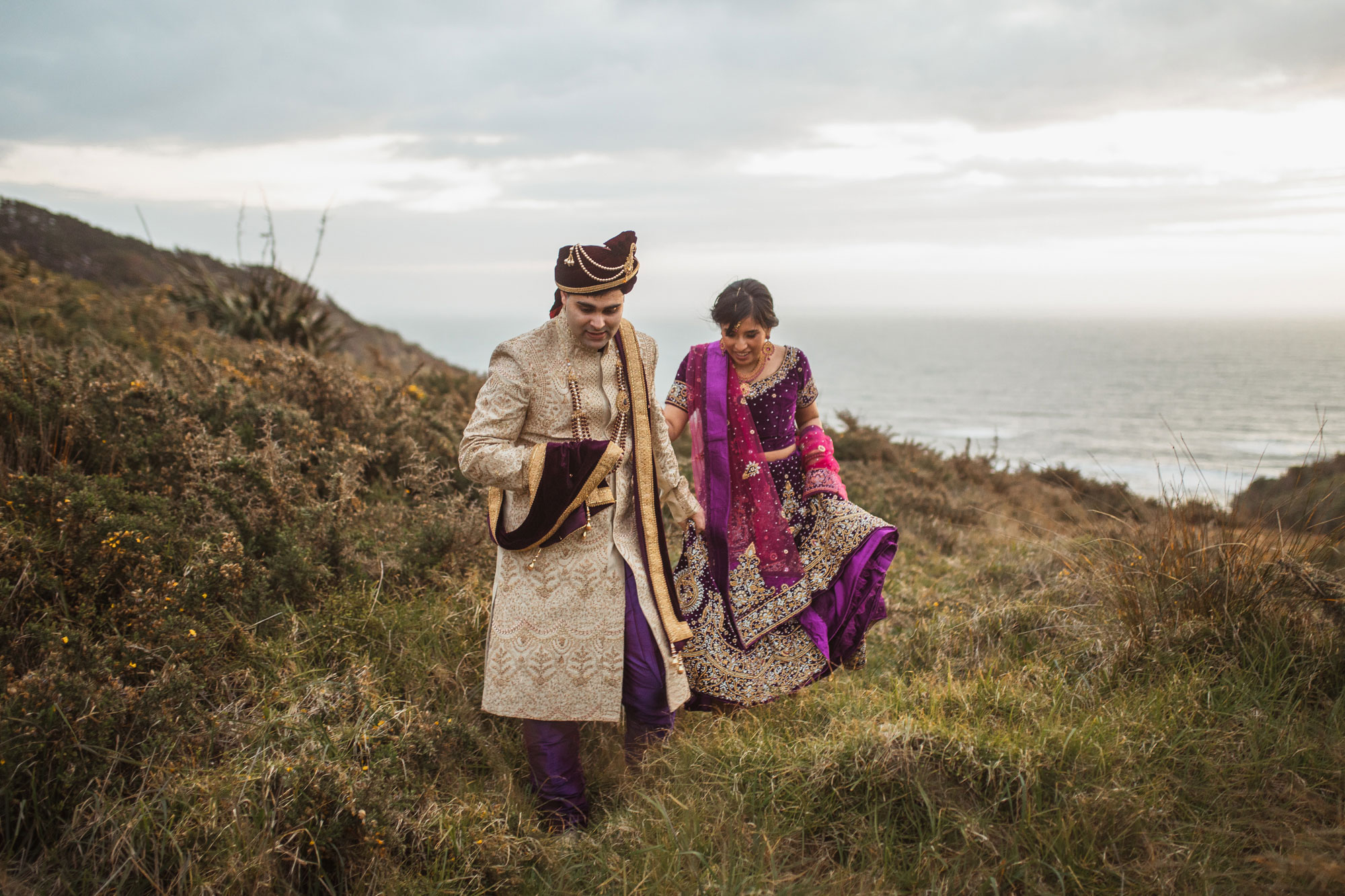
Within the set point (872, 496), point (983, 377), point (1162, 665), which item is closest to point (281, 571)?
point (1162, 665)

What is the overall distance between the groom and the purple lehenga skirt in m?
0.45

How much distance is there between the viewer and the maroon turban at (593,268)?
2.96 m

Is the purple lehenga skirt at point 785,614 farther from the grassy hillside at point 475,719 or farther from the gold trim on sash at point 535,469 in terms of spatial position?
the gold trim on sash at point 535,469

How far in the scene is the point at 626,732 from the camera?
326 cm

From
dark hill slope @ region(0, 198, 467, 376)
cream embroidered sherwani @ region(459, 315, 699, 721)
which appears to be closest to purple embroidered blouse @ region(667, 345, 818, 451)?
cream embroidered sherwani @ region(459, 315, 699, 721)

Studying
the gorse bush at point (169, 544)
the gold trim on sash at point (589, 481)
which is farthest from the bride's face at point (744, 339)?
the gorse bush at point (169, 544)

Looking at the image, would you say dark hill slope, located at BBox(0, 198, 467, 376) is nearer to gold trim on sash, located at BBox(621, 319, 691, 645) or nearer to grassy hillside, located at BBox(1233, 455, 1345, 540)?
gold trim on sash, located at BBox(621, 319, 691, 645)

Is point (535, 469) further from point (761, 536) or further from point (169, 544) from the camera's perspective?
point (169, 544)

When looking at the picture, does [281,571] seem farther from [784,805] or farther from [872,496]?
[872,496]

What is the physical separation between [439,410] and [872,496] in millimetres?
4340

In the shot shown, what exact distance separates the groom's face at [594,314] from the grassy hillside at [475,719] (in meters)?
1.61

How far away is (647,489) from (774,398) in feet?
3.52

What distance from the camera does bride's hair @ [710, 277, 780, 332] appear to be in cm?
375

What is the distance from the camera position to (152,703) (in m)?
2.76
